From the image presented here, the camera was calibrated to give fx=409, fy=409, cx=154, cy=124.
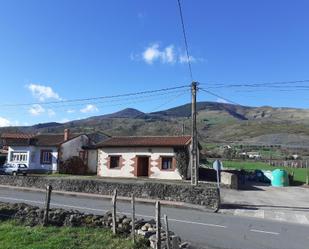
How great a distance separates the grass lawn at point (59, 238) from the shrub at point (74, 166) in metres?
33.7

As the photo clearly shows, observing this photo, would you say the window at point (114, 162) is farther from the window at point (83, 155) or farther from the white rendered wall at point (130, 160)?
the window at point (83, 155)

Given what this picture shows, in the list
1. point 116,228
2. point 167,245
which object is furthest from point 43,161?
point 167,245

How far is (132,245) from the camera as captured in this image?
12961 millimetres

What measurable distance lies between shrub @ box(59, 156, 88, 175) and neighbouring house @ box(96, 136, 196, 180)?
622 cm

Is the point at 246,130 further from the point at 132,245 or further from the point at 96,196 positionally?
the point at 132,245

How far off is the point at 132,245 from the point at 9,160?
43026mm

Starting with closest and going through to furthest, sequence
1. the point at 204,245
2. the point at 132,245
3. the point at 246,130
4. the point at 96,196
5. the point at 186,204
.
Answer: the point at 132,245 → the point at 204,245 → the point at 186,204 → the point at 96,196 → the point at 246,130

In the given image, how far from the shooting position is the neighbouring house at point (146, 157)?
40438 millimetres

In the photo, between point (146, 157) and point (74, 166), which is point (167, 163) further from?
point (74, 166)

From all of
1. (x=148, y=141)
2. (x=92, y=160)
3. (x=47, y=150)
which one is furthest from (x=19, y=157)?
(x=148, y=141)

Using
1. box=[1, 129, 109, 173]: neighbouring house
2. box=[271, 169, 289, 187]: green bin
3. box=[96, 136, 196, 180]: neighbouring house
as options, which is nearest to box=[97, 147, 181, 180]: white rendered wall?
box=[96, 136, 196, 180]: neighbouring house

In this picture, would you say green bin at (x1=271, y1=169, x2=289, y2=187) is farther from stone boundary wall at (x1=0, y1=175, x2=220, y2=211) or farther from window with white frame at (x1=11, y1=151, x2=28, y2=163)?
window with white frame at (x1=11, y1=151, x2=28, y2=163)

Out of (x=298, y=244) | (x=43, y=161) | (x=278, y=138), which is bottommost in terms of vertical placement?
(x=298, y=244)

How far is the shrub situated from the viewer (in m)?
49.3
